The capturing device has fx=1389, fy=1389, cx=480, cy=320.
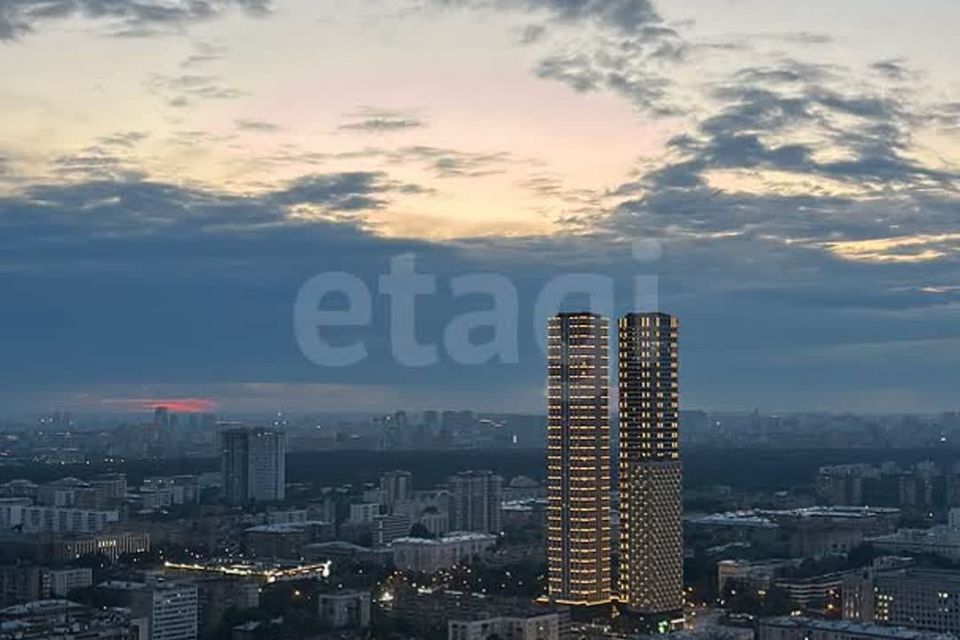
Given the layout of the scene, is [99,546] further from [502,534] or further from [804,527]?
[804,527]

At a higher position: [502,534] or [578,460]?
[578,460]

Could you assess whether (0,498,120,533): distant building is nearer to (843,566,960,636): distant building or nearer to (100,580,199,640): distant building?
(100,580,199,640): distant building

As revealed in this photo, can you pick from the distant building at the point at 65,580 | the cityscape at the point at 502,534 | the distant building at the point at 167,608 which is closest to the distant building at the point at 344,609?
the cityscape at the point at 502,534

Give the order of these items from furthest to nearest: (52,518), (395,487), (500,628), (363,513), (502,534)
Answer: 1. (395,487)
2. (363,513)
3. (52,518)
4. (502,534)
5. (500,628)

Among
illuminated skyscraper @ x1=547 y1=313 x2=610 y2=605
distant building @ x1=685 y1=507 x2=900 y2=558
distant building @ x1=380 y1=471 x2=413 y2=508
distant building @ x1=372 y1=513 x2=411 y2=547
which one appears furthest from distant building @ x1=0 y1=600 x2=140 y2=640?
distant building @ x1=380 y1=471 x2=413 y2=508

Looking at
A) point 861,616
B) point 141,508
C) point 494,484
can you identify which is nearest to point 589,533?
point 861,616

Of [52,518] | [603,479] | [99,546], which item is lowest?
[99,546]

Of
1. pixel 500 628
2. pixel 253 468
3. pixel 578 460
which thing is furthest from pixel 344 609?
pixel 253 468
